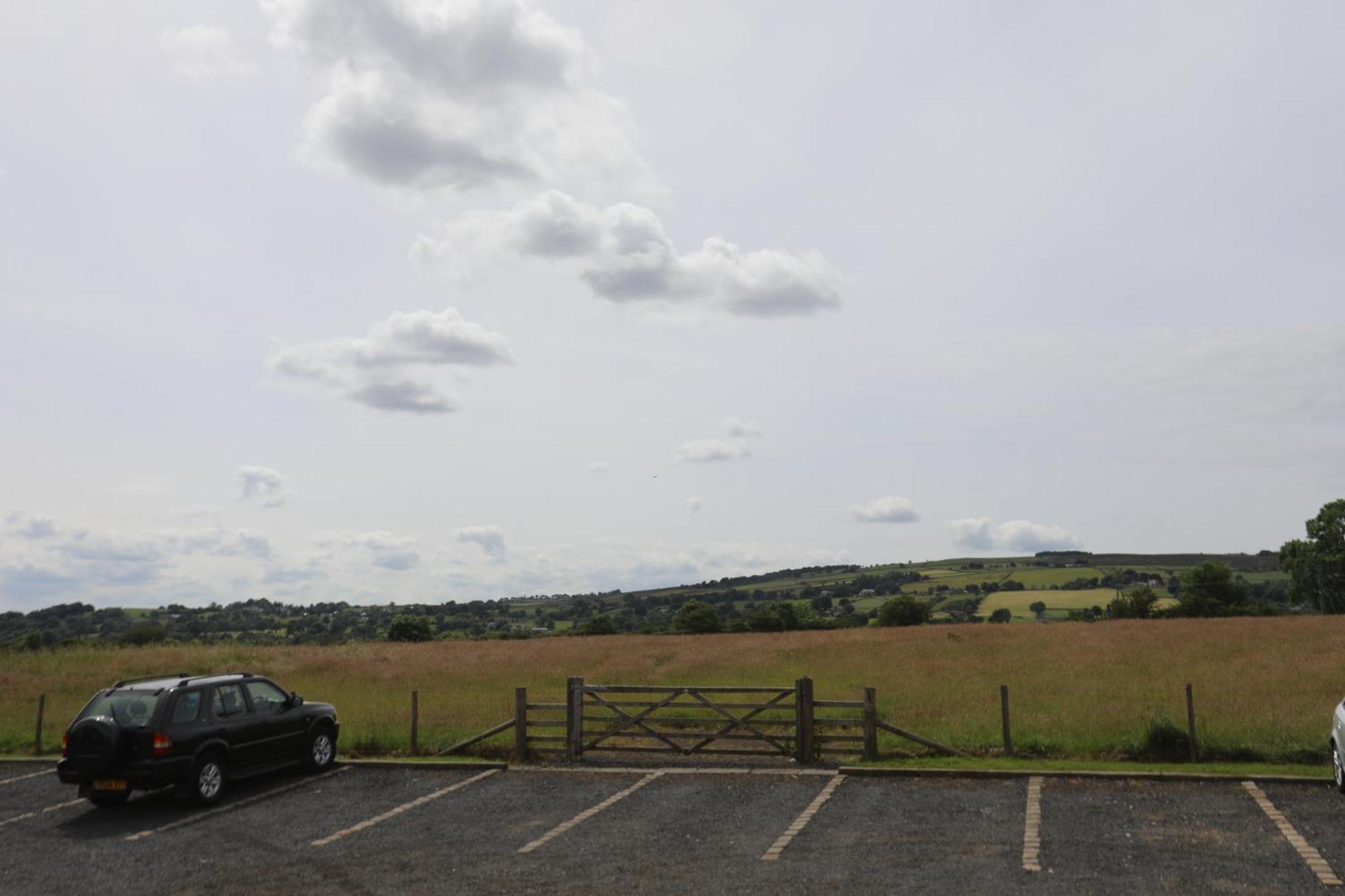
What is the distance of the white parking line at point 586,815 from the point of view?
40.3 feet

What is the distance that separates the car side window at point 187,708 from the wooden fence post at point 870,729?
11361mm

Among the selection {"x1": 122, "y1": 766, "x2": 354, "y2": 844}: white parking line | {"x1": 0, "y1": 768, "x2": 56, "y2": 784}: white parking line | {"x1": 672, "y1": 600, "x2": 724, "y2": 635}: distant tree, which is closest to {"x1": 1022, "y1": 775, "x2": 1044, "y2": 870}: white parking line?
{"x1": 122, "y1": 766, "x2": 354, "y2": 844}: white parking line

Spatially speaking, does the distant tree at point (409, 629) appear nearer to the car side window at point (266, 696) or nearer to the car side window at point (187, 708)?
the car side window at point (266, 696)

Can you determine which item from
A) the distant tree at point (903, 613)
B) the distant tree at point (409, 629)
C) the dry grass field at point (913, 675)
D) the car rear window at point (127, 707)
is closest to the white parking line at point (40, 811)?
the car rear window at point (127, 707)

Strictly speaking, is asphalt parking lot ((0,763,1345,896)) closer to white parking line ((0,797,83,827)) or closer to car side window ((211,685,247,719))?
white parking line ((0,797,83,827))

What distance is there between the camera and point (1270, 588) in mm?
110625

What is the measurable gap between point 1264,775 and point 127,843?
16.6 metres

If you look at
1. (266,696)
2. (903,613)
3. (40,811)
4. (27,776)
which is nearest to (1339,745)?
(266,696)

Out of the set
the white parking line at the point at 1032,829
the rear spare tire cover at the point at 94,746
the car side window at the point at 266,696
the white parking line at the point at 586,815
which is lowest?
the white parking line at the point at 586,815

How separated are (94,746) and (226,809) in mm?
2194

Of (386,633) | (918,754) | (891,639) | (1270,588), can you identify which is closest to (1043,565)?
→ (1270,588)

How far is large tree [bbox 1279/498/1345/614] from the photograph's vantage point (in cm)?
6919

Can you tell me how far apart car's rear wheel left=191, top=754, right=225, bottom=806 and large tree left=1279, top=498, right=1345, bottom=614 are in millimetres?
75770

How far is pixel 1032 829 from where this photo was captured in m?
12.1
